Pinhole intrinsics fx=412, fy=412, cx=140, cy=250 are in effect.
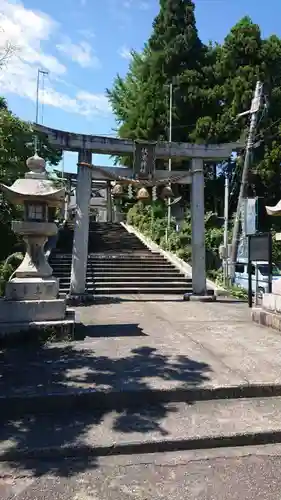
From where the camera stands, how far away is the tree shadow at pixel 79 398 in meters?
3.29

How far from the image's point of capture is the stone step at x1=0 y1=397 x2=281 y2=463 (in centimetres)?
326

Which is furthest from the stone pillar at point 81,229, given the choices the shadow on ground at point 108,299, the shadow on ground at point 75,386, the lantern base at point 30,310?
the shadow on ground at point 75,386

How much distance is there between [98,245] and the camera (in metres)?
18.6

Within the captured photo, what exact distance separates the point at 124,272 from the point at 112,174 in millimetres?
4074

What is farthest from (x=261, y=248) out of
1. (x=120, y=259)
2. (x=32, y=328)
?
(x=120, y=259)

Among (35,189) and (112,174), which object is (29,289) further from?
(112,174)

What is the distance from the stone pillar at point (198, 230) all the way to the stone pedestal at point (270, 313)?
11.6 ft

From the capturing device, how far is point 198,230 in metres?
11.5

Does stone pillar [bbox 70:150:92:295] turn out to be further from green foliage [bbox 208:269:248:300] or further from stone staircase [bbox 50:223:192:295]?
green foliage [bbox 208:269:248:300]

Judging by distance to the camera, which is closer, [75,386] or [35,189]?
[75,386]

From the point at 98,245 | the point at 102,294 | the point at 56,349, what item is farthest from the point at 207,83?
the point at 56,349

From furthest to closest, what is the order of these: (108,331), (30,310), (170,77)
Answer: (170,77)
(108,331)
(30,310)

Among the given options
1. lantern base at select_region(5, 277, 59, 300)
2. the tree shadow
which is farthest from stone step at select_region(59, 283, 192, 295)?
the tree shadow

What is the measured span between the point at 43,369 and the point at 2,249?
26.5 ft
